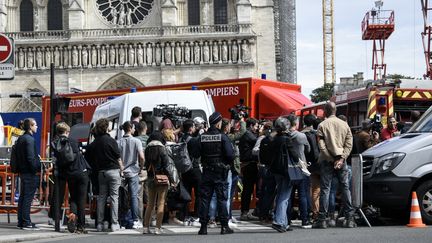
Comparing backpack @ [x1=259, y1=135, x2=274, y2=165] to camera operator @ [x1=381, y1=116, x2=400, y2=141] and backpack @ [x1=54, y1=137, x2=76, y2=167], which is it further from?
camera operator @ [x1=381, y1=116, x2=400, y2=141]

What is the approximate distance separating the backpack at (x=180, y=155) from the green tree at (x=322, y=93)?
202ft

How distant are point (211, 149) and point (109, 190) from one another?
6.50 ft

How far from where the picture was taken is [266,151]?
571 inches

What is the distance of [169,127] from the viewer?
15344 millimetres

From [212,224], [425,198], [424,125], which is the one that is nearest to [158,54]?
[212,224]

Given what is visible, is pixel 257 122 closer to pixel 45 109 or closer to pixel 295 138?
pixel 295 138

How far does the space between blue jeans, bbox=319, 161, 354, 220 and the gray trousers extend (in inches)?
124

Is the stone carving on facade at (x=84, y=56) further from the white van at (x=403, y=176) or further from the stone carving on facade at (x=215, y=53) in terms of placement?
the white van at (x=403, y=176)

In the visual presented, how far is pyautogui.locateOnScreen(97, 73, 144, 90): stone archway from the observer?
57156 mm

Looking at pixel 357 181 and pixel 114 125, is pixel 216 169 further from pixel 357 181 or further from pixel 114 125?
pixel 114 125

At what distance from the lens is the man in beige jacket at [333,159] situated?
46.6 feet

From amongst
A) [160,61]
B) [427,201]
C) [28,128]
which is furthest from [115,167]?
[160,61]

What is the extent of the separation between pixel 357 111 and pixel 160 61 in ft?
119

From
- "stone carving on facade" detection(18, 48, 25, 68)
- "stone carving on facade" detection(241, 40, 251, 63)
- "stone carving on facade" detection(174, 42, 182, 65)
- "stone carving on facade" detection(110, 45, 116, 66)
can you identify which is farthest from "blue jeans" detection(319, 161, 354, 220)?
"stone carving on facade" detection(18, 48, 25, 68)
